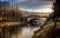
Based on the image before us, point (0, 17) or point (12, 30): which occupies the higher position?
point (0, 17)

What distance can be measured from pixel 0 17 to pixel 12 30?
0.94 feet

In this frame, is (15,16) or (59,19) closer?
(59,19)

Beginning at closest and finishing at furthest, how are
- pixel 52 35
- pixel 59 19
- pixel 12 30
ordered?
pixel 52 35 → pixel 59 19 → pixel 12 30

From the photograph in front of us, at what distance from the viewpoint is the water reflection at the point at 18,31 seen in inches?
85.0

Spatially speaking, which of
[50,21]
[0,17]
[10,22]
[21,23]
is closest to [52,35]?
[50,21]

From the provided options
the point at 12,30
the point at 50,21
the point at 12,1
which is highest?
the point at 12,1

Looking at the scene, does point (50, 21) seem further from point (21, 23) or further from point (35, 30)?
point (21, 23)

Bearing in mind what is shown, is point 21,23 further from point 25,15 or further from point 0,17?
point 0,17

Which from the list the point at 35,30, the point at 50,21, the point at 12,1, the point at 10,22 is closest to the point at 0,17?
the point at 10,22

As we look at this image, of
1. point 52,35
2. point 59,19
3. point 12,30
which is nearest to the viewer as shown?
point 52,35

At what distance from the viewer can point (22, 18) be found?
2230 mm

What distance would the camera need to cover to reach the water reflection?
216 centimetres

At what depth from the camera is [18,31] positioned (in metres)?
2.20

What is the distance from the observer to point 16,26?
2223mm
